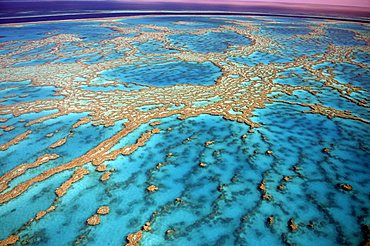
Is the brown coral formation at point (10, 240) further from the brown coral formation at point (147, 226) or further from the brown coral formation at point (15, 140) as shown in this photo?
the brown coral formation at point (15, 140)

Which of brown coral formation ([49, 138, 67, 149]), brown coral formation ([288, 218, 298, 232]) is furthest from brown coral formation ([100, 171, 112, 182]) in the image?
brown coral formation ([288, 218, 298, 232])

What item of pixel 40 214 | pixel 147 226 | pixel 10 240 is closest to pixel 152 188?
pixel 147 226

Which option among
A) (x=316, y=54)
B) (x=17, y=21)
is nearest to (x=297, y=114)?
(x=316, y=54)

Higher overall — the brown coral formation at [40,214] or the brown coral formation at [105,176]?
the brown coral formation at [105,176]

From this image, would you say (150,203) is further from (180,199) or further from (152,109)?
(152,109)

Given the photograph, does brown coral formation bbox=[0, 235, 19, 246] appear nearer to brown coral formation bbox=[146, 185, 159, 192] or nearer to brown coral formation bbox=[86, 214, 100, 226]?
brown coral formation bbox=[86, 214, 100, 226]

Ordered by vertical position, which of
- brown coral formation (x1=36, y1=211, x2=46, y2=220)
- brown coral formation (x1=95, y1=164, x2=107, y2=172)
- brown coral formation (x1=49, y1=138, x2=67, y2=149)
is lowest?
brown coral formation (x1=36, y1=211, x2=46, y2=220)

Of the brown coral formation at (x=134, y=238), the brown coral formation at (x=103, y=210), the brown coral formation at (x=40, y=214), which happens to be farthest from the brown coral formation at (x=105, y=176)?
the brown coral formation at (x=134, y=238)

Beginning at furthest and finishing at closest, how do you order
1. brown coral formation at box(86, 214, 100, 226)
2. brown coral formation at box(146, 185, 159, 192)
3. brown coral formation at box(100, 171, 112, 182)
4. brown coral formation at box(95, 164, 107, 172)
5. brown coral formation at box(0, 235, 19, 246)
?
brown coral formation at box(95, 164, 107, 172) → brown coral formation at box(100, 171, 112, 182) → brown coral formation at box(146, 185, 159, 192) → brown coral formation at box(86, 214, 100, 226) → brown coral formation at box(0, 235, 19, 246)
